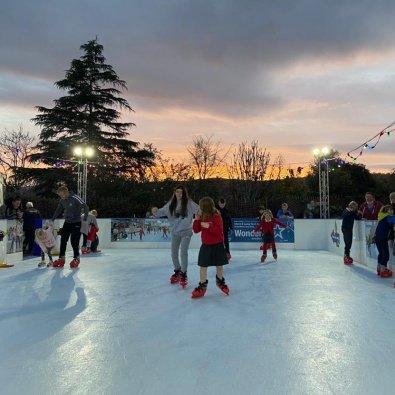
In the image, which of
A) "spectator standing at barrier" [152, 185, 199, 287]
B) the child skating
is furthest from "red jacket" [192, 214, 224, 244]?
the child skating

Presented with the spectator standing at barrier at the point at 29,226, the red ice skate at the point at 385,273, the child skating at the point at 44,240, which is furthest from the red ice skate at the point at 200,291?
the spectator standing at barrier at the point at 29,226

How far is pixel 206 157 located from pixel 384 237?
21369 mm

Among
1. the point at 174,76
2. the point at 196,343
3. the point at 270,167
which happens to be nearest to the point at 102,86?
the point at 270,167

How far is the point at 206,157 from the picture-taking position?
26.7m

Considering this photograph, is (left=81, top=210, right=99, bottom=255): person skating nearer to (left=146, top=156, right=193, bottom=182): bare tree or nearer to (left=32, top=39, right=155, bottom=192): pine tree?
(left=32, top=39, right=155, bottom=192): pine tree

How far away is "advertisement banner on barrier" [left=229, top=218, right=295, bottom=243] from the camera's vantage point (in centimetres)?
1124

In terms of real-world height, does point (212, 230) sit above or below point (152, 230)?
above

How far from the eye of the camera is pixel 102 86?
24.5 m

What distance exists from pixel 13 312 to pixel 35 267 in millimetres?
3314

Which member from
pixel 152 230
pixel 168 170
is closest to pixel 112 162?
pixel 168 170

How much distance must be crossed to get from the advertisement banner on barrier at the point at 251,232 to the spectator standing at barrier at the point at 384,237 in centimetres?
539

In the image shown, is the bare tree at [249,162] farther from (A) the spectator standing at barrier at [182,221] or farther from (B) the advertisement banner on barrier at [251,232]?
(A) the spectator standing at barrier at [182,221]

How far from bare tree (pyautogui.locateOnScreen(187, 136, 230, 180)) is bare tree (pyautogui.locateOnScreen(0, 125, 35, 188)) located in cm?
1021

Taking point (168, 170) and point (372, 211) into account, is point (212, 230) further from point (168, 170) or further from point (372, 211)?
point (168, 170)
